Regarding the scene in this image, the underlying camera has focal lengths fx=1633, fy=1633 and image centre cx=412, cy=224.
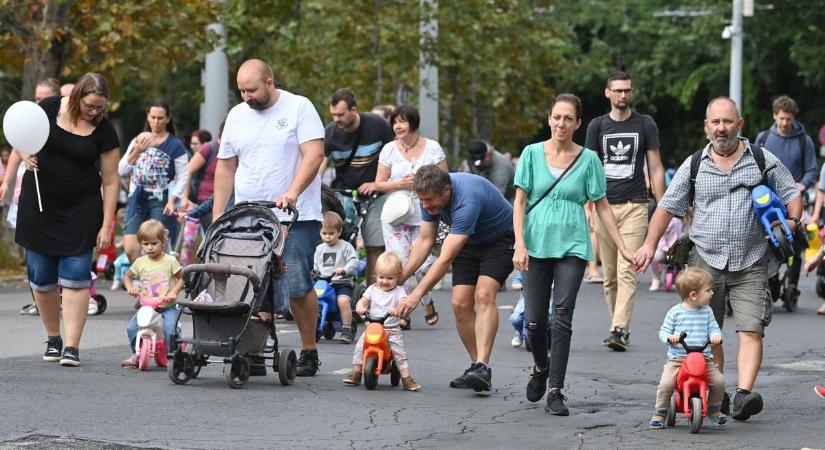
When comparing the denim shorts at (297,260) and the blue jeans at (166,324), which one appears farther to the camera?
the blue jeans at (166,324)

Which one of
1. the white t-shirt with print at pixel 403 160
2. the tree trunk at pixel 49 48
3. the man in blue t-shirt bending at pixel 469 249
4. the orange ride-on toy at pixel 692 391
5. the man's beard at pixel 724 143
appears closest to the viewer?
the orange ride-on toy at pixel 692 391

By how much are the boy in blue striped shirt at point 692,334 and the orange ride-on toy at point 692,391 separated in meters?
0.05

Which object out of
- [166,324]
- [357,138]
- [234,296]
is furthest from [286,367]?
[357,138]

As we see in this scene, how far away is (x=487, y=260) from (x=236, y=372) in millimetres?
1645

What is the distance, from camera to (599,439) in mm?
8289

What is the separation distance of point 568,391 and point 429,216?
4.86 feet

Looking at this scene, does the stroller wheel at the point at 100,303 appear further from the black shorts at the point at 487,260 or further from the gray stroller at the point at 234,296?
the black shorts at the point at 487,260

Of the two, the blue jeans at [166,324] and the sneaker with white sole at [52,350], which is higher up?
the blue jeans at [166,324]

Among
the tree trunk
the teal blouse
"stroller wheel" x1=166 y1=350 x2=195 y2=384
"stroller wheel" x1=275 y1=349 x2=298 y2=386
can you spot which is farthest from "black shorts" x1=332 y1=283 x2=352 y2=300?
the tree trunk

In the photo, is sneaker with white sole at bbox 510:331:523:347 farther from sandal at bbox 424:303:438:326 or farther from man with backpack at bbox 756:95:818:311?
man with backpack at bbox 756:95:818:311

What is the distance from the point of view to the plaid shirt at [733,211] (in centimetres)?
895

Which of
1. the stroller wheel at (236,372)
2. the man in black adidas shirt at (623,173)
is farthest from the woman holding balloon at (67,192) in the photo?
the man in black adidas shirt at (623,173)

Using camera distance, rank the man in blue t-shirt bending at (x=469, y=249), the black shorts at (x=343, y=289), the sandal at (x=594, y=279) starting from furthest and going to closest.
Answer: the sandal at (x=594, y=279) → the black shorts at (x=343, y=289) → the man in blue t-shirt bending at (x=469, y=249)

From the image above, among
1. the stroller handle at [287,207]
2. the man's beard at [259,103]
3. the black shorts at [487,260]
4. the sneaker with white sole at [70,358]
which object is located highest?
the man's beard at [259,103]
